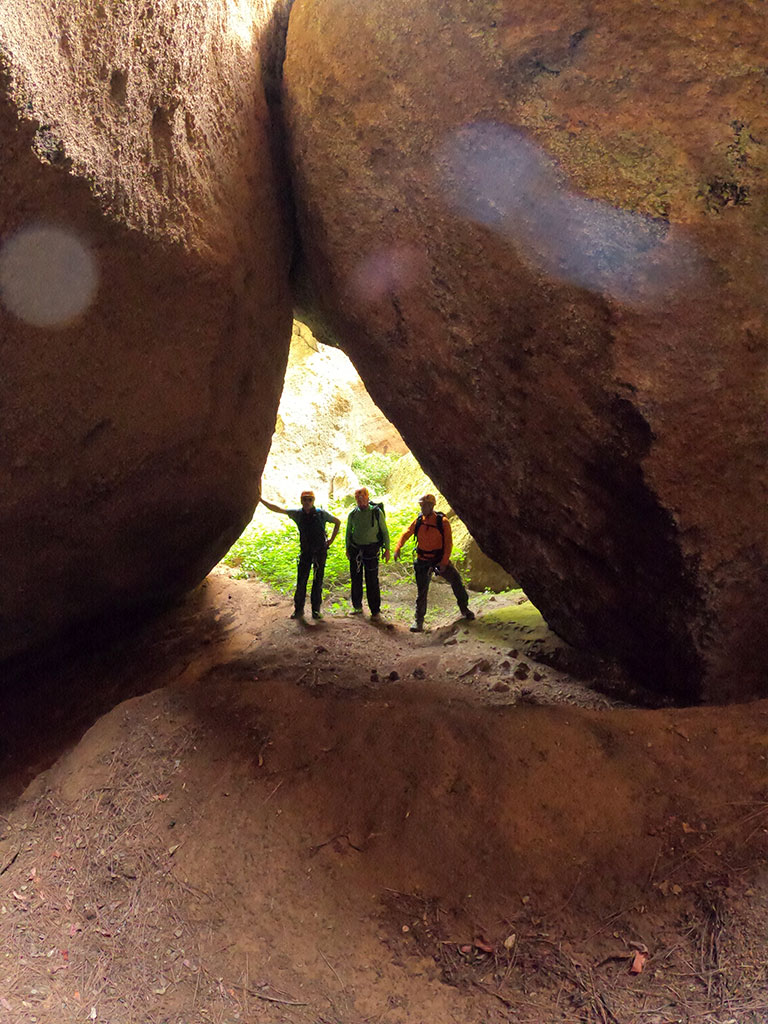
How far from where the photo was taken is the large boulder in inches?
107

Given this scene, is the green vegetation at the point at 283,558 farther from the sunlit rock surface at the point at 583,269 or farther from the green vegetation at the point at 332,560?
the sunlit rock surface at the point at 583,269

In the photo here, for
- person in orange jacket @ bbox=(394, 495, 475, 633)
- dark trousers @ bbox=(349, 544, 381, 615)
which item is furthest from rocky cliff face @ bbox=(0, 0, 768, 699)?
dark trousers @ bbox=(349, 544, 381, 615)

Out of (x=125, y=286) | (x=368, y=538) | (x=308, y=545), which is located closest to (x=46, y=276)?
(x=125, y=286)

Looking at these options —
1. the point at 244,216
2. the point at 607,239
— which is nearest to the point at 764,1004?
the point at 607,239

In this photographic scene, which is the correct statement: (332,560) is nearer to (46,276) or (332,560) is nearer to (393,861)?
(393,861)

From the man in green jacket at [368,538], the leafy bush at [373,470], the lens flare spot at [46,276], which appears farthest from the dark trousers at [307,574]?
the leafy bush at [373,470]

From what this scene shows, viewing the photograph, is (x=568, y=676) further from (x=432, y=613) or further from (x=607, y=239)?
(x=432, y=613)

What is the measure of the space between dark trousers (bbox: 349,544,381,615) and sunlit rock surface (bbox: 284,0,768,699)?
7.75ft

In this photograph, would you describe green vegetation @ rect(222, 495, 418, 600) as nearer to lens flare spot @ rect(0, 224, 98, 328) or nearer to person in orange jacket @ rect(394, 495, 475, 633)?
person in orange jacket @ rect(394, 495, 475, 633)

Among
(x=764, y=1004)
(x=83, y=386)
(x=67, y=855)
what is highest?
(x=83, y=386)

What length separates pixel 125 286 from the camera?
3.32m

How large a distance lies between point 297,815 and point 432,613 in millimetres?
4516

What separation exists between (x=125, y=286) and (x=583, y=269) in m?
2.28

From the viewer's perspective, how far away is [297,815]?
3307 mm
